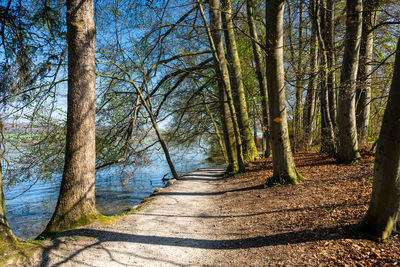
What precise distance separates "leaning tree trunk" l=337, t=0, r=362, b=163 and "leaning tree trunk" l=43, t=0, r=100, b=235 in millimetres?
7237

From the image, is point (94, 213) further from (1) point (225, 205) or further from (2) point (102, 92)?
(2) point (102, 92)

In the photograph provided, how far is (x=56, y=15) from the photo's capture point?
6.71 m

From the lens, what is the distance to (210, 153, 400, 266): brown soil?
313cm

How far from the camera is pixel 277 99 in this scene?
22.3 ft

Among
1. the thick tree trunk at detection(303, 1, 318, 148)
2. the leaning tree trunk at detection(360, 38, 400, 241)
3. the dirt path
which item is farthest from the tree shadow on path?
the thick tree trunk at detection(303, 1, 318, 148)

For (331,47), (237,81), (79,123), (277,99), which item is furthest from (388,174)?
(237,81)

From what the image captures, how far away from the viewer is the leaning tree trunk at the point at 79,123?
514 cm

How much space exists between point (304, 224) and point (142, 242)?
9.68ft

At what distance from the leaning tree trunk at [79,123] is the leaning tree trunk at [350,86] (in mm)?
7237

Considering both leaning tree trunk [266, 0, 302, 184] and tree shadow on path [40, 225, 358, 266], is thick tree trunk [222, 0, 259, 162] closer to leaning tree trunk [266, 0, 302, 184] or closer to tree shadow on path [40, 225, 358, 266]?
leaning tree trunk [266, 0, 302, 184]

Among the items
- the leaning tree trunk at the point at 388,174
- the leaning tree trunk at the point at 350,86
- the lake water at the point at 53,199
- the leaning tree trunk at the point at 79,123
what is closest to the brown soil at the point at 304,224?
the leaning tree trunk at the point at 388,174

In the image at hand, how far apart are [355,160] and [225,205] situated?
4.66 meters

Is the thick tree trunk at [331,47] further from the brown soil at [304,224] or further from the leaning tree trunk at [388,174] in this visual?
the leaning tree trunk at [388,174]

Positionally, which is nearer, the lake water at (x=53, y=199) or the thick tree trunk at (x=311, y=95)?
the lake water at (x=53, y=199)
